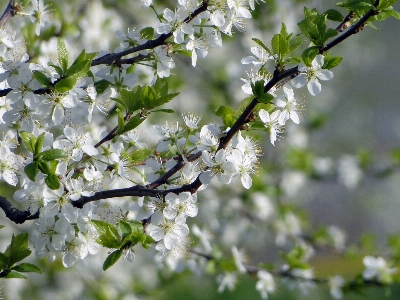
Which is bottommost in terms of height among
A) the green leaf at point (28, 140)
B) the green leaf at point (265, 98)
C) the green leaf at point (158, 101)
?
the green leaf at point (28, 140)

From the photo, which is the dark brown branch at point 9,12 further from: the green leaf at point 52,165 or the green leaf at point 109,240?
the green leaf at point 109,240

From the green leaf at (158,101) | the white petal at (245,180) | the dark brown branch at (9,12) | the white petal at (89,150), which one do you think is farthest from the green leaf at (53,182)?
the dark brown branch at (9,12)

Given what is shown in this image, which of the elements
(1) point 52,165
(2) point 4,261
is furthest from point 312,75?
(2) point 4,261

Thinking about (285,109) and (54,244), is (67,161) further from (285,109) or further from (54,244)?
(285,109)

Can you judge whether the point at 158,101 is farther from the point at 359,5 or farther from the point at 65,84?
the point at 359,5

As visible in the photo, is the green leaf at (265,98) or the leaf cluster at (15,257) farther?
the leaf cluster at (15,257)

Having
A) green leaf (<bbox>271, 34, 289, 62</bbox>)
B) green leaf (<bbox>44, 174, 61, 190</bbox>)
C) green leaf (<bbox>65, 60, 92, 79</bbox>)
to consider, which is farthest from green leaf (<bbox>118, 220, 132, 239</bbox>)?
green leaf (<bbox>271, 34, 289, 62</bbox>)

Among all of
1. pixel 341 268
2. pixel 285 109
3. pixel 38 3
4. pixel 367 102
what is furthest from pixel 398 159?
pixel 367 102
